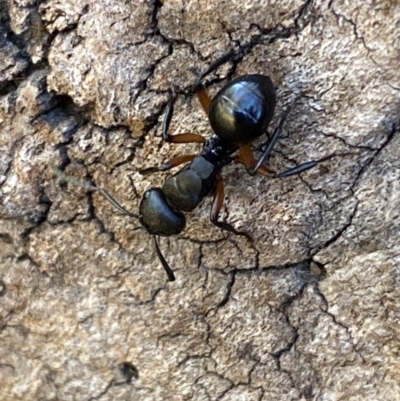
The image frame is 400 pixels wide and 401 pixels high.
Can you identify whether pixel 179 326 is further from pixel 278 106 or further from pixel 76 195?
pixel 278 106

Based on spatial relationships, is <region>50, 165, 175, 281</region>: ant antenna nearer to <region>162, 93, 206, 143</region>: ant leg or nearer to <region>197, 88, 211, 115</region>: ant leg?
<region>162, 93, 206, 143</region>: ant leg

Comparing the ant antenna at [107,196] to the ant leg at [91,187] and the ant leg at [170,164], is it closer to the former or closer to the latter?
the ant leg at [91,187]

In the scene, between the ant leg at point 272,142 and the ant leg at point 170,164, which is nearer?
the ant leg at point 272,142

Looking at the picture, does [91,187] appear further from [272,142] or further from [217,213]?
[272,142]

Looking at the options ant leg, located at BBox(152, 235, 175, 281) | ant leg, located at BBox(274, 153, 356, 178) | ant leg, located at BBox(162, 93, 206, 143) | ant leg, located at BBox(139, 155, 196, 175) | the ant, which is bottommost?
ant leg, located at BBox(274, 153, 356, 178)

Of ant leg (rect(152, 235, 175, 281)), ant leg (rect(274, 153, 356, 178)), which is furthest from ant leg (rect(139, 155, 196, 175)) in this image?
ant leg (rect(274, 153, 356, 178))

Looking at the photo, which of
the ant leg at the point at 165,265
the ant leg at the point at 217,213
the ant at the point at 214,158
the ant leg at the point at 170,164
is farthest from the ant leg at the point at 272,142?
the ant leg at the point at 165,265
